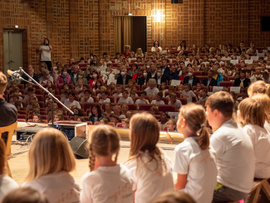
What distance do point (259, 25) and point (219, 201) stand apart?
1723 cm

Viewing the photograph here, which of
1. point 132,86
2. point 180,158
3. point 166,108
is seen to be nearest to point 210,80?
point 132,86

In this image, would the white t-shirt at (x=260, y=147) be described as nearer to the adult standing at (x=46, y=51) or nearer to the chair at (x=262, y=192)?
the chair at (x=262, y=192)

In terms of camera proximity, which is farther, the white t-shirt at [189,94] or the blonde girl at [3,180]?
the white t-shirt at [189,94]

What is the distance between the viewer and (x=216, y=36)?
2020 cm

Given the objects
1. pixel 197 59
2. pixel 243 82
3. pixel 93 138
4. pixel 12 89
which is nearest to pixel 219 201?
pixel 93 138

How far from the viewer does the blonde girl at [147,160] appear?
3088 millimetres

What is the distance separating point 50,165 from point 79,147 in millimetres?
2500

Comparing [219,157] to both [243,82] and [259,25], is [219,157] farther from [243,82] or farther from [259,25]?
A: [259,25]

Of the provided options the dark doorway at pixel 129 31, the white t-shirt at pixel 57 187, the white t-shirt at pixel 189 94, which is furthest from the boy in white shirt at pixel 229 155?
the dark doorway at pixel 129 31

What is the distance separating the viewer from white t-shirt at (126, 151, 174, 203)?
3104 millimetres

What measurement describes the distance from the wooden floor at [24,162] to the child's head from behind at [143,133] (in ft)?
4.77

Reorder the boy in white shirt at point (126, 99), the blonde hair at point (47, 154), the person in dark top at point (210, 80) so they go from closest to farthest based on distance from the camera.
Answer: the blonde hair at point (47, 154)
the boy in white shirt at point (126, 99)
the person in dark top at point (210, 80)

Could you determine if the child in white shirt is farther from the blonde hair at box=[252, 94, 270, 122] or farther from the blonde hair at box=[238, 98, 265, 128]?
the blonde hair at box=[238, 98, 265, 128]

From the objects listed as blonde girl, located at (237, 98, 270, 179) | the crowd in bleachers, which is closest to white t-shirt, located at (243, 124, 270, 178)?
blonde girl, located at (237, 98, 270, 179)
